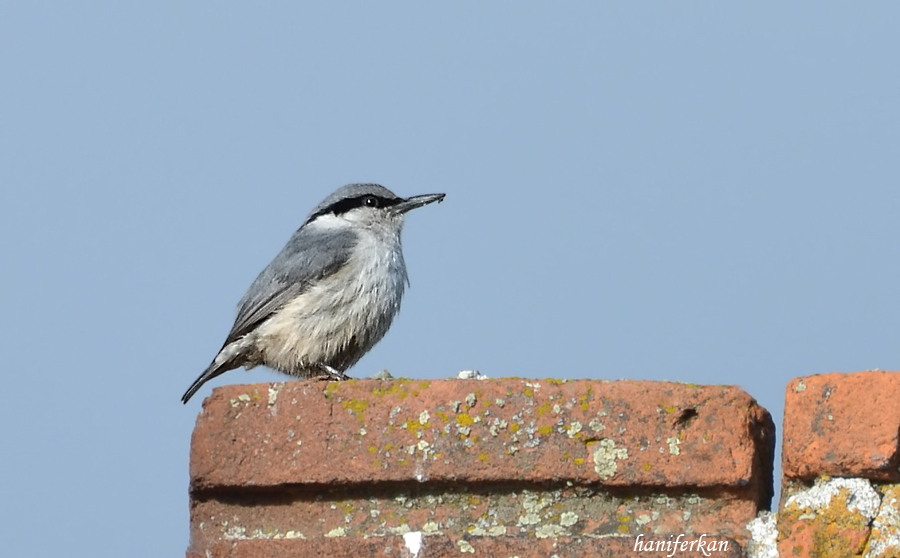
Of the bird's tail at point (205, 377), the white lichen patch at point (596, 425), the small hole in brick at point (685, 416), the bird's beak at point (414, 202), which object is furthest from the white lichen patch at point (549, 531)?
the bird's beak at point (414, 202)

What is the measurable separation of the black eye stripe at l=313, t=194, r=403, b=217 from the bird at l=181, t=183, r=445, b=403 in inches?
11.9

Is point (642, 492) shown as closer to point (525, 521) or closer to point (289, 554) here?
point (525, 521)

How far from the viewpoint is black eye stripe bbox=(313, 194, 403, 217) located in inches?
257

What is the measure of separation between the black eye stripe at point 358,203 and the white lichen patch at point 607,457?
4.19m

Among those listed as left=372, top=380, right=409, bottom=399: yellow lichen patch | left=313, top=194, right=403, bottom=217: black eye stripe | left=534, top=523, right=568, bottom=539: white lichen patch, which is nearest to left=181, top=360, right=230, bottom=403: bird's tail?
left=313, top=194, right=403, bottom=217: black eye stripe

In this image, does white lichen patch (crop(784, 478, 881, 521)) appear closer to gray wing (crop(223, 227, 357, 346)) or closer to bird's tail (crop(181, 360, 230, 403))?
gray wing (crop(223, 227, 357, 346))

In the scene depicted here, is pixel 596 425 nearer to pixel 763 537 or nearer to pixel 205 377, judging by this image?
pixel 763 537

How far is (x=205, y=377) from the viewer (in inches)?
240

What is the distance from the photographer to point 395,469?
2.49m

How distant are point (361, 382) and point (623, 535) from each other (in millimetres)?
651

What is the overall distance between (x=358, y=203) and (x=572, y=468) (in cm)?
428

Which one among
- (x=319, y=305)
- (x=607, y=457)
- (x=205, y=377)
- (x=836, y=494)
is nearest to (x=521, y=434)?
(x=607, y=457)

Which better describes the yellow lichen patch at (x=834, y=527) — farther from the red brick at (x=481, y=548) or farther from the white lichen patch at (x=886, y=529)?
the red brick at (x=481, y=548)

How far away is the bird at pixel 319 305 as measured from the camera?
5441mm
